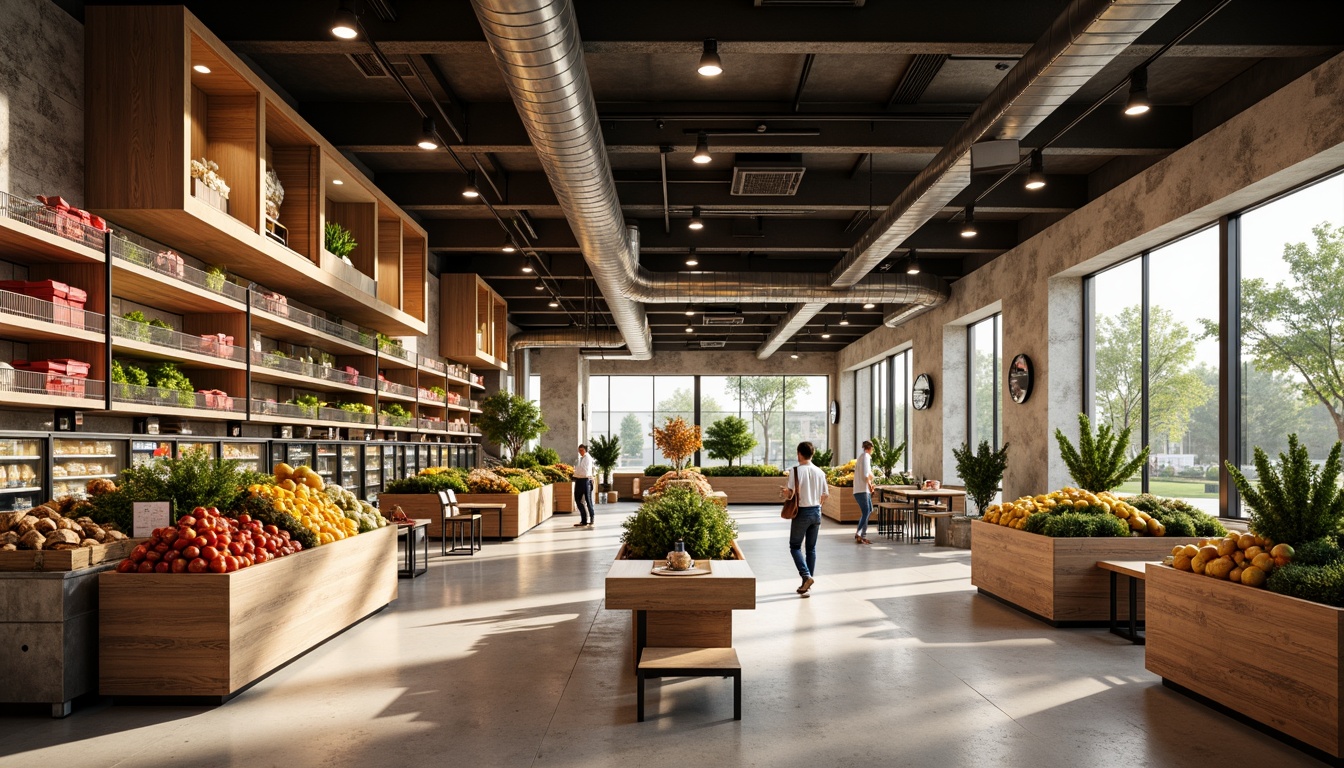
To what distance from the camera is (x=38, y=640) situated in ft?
15.5

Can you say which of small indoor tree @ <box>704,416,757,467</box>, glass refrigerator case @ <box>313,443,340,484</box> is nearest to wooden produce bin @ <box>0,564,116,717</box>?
glass refrigerator case @ <box>313,443,340,484</box>

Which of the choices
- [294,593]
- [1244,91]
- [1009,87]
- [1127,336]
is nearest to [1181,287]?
[1127,336]

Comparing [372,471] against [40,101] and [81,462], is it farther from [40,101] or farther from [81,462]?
[40,101]

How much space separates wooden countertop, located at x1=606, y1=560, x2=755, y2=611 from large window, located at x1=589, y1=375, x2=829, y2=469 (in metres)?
24.3

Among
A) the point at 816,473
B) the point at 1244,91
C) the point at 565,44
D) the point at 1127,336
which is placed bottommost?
the point at 816,473

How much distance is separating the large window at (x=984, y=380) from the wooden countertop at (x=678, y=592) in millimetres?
11169

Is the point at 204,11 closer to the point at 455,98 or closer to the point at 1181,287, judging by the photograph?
the point at 455,98

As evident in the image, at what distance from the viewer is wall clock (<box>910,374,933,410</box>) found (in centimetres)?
1767

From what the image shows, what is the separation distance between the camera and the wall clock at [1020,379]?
496 inches

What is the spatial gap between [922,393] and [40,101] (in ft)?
50.2


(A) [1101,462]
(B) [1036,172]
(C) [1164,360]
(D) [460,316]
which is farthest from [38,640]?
(D) [460,316]

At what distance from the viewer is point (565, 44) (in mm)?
5371

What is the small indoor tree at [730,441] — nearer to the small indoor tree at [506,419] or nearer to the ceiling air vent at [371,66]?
the small indoor tree at [506,419]

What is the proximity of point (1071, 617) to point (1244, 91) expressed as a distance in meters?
4.89
